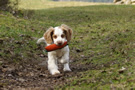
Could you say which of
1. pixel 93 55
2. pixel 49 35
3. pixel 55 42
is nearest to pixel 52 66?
pixel 55 42

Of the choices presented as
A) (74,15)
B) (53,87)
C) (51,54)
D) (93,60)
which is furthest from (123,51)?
(74,15)

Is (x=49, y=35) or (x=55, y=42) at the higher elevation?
(x=49, y=35)

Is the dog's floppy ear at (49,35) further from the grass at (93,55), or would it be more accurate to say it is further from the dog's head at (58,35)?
the grass at (93,55)

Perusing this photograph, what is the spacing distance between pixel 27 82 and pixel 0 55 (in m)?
2.20

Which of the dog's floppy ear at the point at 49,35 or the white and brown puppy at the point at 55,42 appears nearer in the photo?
the white and brown puppy at the point at 55,42

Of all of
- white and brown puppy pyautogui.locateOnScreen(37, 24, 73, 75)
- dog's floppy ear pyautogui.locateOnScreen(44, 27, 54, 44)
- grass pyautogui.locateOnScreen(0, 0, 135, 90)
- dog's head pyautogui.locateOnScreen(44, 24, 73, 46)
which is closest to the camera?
grass pyautogui.locateOnScreen(0, 0, 135, 90)

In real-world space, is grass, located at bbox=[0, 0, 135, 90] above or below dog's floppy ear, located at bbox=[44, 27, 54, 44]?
below

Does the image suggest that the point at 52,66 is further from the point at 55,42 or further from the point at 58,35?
the point at 58,35

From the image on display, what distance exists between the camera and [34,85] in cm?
557

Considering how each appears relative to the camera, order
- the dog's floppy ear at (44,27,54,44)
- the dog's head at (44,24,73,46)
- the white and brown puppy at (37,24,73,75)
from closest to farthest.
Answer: the dog's head at (44,24,73,46)
the white and brown puppy at (37,24,73,75)
the dog's floppy ear at (44,27,54,44)

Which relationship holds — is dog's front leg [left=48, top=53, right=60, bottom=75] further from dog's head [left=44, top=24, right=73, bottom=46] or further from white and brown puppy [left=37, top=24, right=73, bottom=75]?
dog's head [left=44, top=24, right=73, bottom=46]

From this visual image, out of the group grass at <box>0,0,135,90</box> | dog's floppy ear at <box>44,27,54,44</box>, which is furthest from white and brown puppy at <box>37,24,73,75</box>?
grass at <box>0,0,135,90</box>

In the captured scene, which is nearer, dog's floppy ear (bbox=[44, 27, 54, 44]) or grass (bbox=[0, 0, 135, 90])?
grass (bbox=[0, 0, 135, 90])

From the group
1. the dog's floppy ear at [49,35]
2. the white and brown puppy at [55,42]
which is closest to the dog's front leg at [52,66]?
the white and brown puppy at [55,42]
